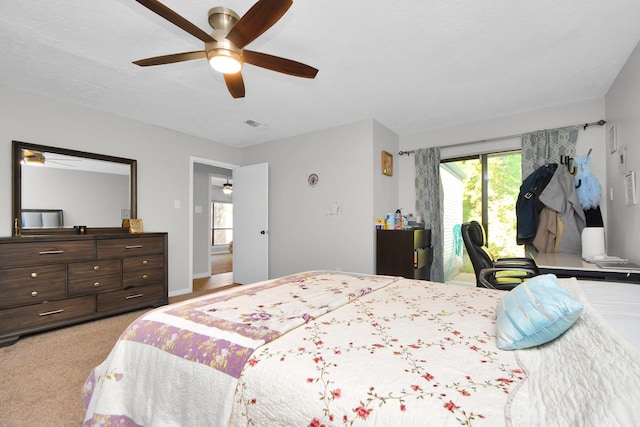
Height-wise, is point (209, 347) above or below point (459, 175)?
A: below

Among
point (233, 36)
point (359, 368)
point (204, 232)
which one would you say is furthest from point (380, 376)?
point (204, 232)

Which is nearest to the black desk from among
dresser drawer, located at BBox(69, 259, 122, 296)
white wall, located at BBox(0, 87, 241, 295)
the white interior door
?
the white interior door

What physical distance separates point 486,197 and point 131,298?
15.2ft

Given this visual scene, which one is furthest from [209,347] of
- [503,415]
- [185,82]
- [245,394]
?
[185,82]

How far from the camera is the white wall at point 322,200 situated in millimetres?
3869

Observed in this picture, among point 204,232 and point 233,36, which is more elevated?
point 233,36

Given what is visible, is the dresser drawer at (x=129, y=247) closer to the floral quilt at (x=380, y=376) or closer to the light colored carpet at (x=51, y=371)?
the light colored carpet at (x=51, y=371)

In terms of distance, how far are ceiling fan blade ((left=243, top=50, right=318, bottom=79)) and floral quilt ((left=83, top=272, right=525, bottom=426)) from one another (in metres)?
1.54

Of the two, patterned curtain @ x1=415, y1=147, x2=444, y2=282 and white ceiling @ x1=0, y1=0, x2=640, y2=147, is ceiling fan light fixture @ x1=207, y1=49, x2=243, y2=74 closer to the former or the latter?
white ceiling @ x1=0, y1=0, x2=640, y2=147

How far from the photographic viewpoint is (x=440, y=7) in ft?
6.09

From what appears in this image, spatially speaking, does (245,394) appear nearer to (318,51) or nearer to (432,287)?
(432,287)

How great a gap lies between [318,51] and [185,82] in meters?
1.37

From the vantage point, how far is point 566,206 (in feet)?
10.1

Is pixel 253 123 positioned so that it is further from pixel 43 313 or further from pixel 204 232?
pixel 43 313
